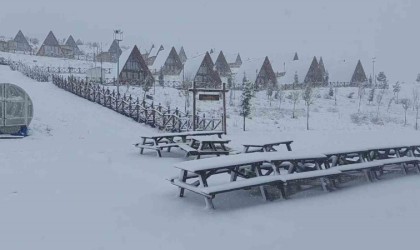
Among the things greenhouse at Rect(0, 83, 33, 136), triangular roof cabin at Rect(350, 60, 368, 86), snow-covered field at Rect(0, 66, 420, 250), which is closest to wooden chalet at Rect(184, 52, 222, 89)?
triangular roof cabin at Rect(350, 60, 368, 86)

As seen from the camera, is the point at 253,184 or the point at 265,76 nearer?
the point at 253,184

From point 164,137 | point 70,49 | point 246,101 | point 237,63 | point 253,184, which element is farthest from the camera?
point 70,49

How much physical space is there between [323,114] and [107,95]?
2479 centimetres

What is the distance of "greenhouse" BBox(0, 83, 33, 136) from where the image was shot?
14.9 m

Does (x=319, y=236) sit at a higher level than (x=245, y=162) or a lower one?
lower

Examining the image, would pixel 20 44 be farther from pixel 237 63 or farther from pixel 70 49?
pixel 237 63

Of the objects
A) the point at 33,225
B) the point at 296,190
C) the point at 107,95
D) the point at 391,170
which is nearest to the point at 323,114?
the point at 107,95

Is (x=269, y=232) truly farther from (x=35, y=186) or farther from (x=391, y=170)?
(x=391, y=170)

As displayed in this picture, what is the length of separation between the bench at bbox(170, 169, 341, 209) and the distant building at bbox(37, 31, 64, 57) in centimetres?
7752

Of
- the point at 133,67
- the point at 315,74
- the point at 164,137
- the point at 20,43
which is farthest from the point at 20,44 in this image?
the point at 164,137

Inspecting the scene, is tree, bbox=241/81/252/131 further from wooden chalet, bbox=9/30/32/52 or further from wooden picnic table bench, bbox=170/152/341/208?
wooden chalet, bbox=9/30/32/52

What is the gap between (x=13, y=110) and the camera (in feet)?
49.4

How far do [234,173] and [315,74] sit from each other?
60.4 meters

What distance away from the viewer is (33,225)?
5652 millimetres
